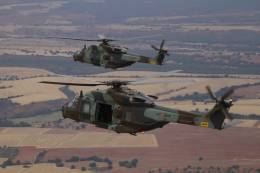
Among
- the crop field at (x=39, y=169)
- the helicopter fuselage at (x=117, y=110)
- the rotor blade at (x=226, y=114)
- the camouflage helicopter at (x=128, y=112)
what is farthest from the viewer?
the crop field at (x=39, y=169)

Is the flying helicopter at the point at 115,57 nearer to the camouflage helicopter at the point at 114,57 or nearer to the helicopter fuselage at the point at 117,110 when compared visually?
the camouflage helicopter at the point at 114,57

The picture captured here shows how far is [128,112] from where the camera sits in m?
49.7

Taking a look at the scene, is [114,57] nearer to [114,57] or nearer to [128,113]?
[114,57]

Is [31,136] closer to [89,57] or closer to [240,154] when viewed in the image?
[240,154]

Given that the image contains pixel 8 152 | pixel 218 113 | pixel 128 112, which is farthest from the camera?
pixel 8 152

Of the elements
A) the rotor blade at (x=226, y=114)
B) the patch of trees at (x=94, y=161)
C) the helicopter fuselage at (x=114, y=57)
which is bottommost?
the patch of trees at (x=94, y=161)

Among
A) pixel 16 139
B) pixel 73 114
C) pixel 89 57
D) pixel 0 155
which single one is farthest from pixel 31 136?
pixel 73 114

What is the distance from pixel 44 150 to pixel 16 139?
12024mm

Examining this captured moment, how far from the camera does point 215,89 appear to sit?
642 ft

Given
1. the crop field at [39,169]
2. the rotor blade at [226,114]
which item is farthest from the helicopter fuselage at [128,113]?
the crop field at [39,169]

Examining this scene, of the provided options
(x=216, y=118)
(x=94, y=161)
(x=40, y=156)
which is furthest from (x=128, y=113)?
(x=40, y=156)

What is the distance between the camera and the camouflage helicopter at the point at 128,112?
47619mm

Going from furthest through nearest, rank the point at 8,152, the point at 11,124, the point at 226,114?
the point at 11,124
the point at 8,152
the point at 226,114

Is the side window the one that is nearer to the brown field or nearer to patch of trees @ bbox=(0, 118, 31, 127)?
the brown field
